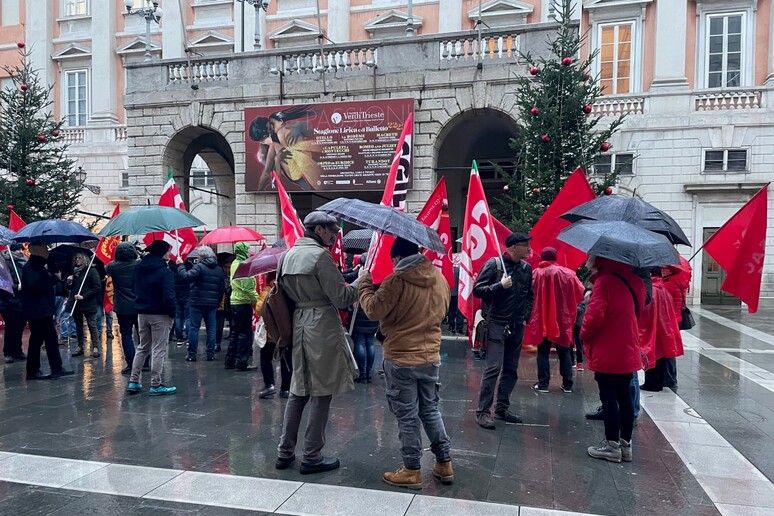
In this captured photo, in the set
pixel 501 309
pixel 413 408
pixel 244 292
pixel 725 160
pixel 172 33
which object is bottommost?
pixel 413 408

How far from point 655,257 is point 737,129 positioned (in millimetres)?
19213

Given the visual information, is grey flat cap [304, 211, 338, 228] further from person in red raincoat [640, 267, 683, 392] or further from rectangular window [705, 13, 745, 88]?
rectangular window [705, 13, 745, 88]

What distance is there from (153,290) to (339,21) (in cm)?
2076

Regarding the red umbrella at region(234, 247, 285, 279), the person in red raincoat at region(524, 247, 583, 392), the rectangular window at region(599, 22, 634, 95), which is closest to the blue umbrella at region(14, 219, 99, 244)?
the red umbrella at region(234, 247, 285, 279)

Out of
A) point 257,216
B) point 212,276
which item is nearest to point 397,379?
point 212,276

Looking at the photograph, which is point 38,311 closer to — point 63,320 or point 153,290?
point 153,290

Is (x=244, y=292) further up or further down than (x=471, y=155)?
further down

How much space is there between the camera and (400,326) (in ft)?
13.5

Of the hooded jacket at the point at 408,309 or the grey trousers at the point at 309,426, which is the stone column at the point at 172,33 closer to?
the grey trousers at the point at 309,426

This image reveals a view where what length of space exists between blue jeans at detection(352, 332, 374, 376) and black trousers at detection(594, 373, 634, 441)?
346cm

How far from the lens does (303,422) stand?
5684mm

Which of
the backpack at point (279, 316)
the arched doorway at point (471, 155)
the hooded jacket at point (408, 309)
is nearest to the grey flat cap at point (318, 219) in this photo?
the backpack at point (279, 316)

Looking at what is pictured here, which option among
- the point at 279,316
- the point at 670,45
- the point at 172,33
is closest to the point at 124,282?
the point at 279,316

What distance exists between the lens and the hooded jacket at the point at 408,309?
4.04 m
